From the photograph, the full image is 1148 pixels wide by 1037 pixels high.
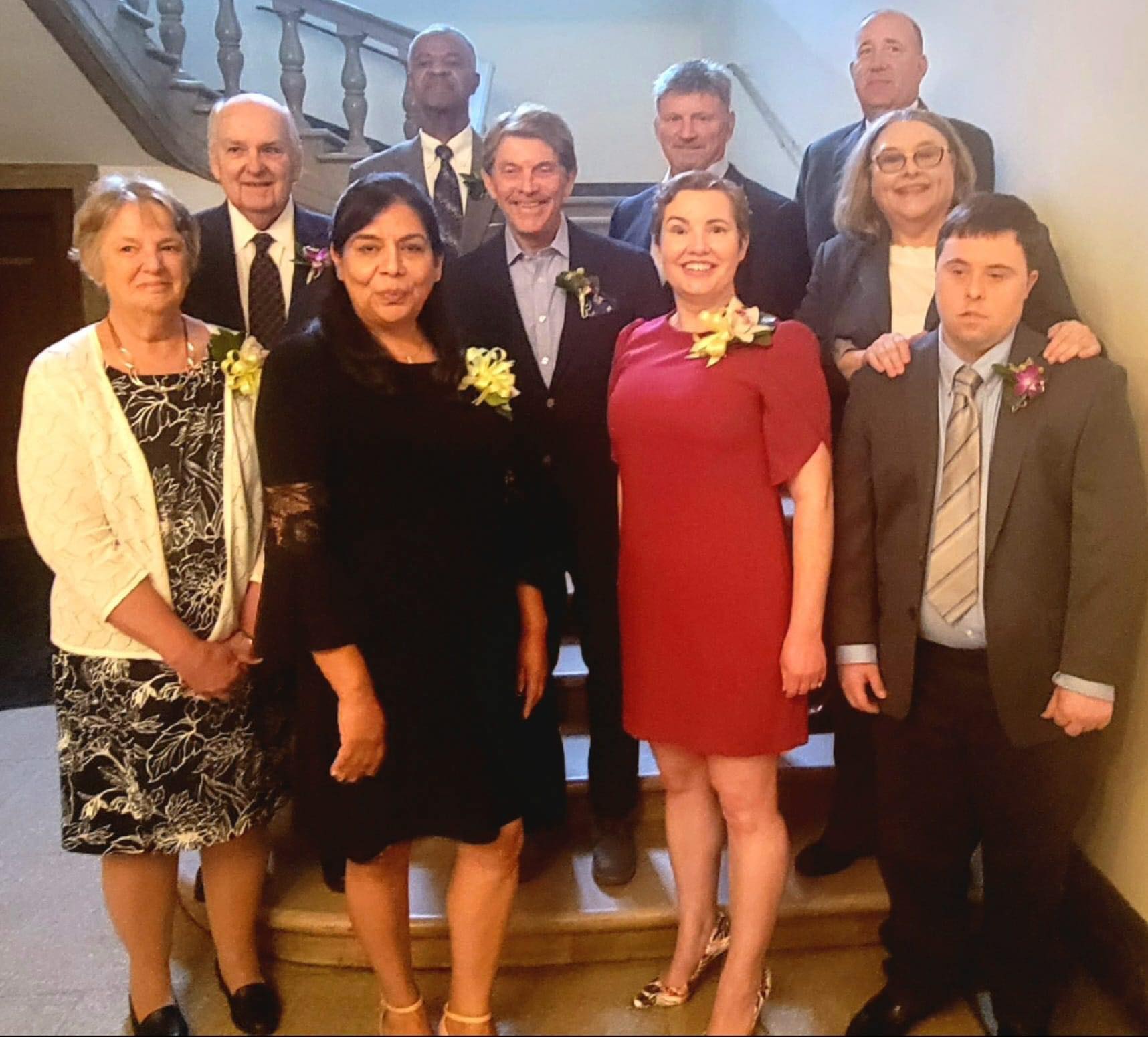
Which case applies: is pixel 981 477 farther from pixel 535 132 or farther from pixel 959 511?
pixel 535 132

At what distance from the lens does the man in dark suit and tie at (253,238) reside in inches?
78.6

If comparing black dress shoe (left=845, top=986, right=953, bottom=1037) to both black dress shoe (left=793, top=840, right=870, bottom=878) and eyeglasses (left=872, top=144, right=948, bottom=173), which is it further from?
eyeglasses (left=872, top=144, right=948, bottom=173)

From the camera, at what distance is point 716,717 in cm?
167

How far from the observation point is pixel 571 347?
2023 mm

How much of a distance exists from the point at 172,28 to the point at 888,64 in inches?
116

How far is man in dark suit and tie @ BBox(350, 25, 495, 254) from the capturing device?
2.67 meters

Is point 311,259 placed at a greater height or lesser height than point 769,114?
lesser

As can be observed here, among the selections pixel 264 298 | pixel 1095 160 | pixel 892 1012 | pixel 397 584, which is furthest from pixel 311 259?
pixel 892 1012

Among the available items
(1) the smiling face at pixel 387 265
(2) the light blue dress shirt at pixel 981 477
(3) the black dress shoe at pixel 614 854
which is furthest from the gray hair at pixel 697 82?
(3) the black dress shoe at pixel 614 854

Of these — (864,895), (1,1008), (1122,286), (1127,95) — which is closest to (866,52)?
(1127,95)

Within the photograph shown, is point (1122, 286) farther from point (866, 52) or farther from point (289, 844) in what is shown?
point (289, 844)

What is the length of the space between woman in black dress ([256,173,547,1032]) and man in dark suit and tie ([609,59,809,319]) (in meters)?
0.94

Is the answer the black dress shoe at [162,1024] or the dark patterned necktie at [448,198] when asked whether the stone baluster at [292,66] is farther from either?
the black dress shoe at [162,1024]

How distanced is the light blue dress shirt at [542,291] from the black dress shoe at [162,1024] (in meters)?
1.39
